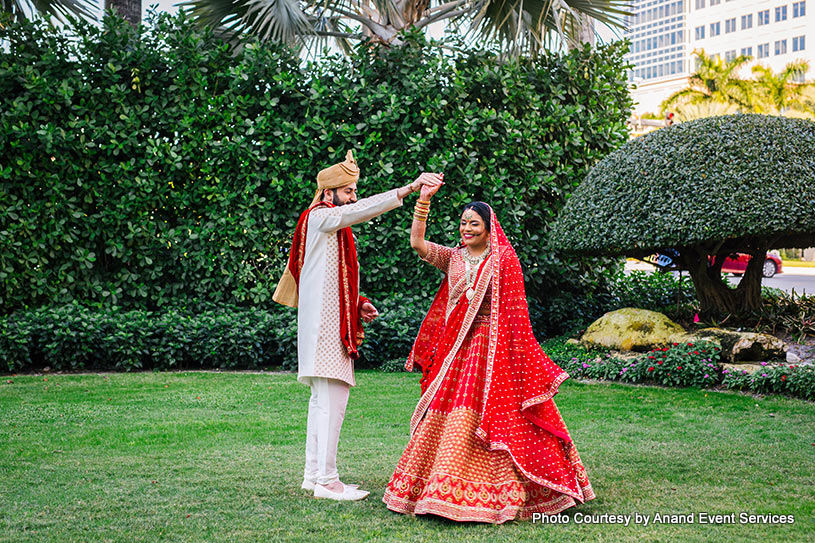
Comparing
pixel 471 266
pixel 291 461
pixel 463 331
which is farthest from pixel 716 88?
pixel 463 331

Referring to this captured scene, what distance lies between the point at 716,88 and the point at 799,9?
44.2 m

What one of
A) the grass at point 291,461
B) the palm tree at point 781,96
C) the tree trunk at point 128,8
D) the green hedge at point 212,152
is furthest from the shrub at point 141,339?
the palm tree at point 781,96

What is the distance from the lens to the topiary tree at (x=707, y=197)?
8188 mm

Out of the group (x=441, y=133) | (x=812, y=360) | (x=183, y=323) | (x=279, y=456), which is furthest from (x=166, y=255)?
(x=812, y=360)

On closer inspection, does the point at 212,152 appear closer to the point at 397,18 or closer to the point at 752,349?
the point at 397,18

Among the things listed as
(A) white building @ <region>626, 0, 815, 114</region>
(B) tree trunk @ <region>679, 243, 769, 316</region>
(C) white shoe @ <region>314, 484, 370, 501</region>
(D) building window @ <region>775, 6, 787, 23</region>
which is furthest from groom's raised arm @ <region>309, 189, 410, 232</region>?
(D) building window @ <region>775, 6, 787, 23</region>

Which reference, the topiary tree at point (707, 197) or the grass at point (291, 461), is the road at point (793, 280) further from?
the grass at point (291, 461)

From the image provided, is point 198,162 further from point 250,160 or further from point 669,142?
point 669,142

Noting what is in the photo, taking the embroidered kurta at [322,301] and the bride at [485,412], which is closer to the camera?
the bride at [485,412]

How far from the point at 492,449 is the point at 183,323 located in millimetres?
5814

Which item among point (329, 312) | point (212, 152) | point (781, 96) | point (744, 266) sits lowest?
point (329, 312)

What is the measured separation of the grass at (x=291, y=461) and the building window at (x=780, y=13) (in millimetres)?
71791

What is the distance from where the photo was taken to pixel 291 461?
518cm

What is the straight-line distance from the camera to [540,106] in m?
9.95
